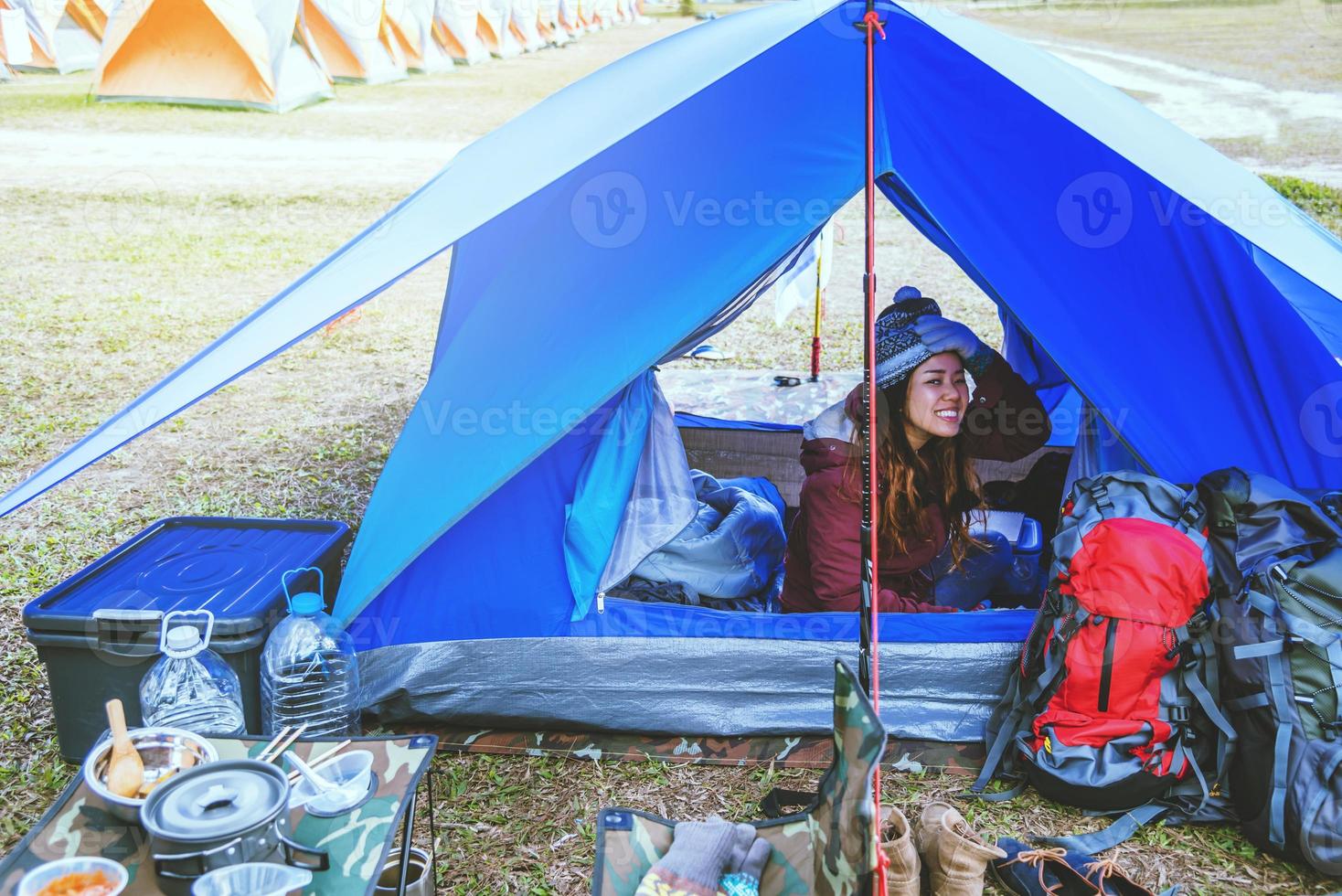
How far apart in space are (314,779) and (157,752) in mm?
236

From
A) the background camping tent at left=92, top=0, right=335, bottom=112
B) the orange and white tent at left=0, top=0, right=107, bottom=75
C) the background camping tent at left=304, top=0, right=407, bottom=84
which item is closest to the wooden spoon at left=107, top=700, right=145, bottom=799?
the background camping tent at left=92, top=0, right=335, bottom=112

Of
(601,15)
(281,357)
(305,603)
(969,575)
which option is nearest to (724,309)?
(969,575)

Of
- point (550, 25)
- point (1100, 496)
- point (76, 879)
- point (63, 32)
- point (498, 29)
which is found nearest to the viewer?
point (76, 879)

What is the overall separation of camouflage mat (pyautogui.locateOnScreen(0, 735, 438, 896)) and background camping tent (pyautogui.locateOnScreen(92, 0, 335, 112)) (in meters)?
10.1

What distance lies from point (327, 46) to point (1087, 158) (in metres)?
12.5

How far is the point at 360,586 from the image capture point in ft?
7.68

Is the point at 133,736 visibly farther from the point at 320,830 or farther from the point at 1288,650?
the point at 1288,650

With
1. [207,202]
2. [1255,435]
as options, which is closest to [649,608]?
[1255,435]

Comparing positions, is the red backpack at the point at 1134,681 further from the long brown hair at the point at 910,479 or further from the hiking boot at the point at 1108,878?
the long brown hair at the point at 910,479

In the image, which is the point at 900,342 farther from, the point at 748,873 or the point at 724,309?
the point at 748,873

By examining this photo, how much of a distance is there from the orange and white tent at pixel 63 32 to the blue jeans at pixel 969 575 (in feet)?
41.0

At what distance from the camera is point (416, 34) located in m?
14.6

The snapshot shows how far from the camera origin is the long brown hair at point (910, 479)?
2482 millimetres

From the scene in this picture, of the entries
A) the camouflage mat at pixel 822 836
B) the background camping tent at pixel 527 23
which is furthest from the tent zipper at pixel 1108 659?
the background camping tent at pixel 527 23
